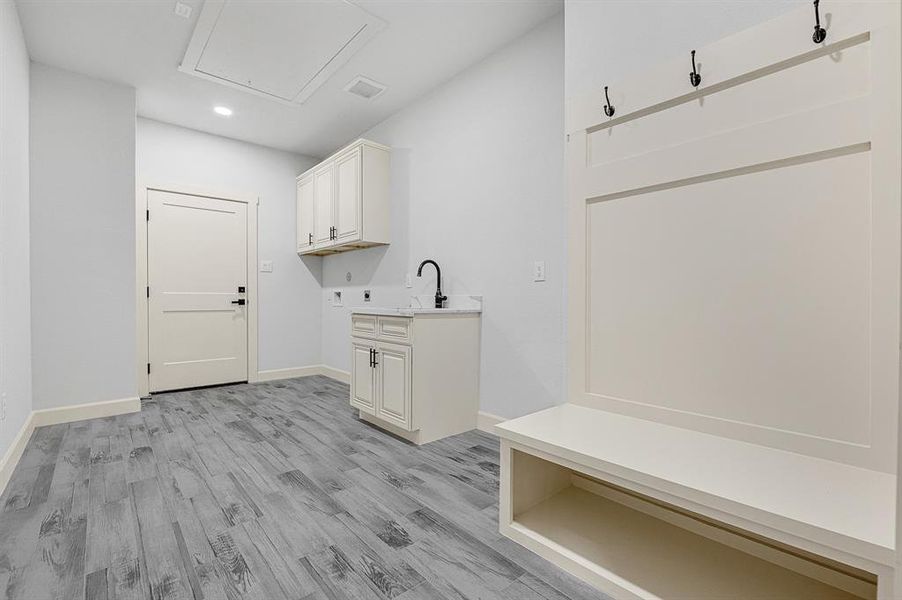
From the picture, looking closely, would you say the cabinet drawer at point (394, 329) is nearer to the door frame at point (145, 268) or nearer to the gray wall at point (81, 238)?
the gray wall at point (81, 238)

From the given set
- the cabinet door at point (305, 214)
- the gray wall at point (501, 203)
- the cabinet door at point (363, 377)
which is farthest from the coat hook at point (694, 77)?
the cabinet door at point (305, 214)

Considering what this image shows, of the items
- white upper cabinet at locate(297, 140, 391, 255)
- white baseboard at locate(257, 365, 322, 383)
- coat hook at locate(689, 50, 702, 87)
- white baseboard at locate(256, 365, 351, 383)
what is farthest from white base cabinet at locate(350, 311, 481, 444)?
white baseboard at locate(257, 365, 322, 383)

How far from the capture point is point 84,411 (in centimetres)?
312

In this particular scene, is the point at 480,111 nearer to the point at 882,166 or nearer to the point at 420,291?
the point at 420,291

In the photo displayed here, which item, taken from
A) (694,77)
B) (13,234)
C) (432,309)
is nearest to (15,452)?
→ (13,234)

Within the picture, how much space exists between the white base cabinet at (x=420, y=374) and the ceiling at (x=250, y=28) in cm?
179

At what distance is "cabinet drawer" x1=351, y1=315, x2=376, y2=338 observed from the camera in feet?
9.65

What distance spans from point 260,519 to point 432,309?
4.74 ft

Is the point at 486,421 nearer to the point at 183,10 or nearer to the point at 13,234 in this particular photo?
the point at 13,234

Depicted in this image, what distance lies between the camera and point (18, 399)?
2.42m

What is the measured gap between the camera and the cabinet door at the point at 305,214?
4465 mm

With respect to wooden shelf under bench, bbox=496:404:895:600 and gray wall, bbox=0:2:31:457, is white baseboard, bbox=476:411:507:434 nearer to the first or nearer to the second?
wooden shelf under bench, bbox=496:404:895:600

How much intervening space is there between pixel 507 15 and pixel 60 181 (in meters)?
3.38

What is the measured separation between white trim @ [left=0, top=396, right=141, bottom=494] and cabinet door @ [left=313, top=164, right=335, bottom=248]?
2099mm
